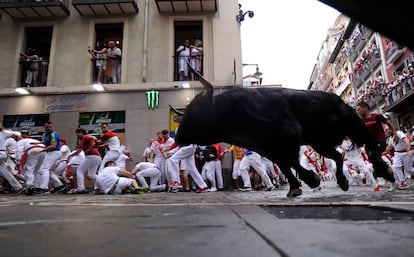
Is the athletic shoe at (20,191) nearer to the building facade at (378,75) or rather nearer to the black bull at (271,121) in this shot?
the black bull at (271,121)

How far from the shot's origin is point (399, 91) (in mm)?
25219

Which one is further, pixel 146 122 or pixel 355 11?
pixel 146 122

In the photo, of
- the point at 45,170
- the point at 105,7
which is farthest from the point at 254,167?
the point at 105,7

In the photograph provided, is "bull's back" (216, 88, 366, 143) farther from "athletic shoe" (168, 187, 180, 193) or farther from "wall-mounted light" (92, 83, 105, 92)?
"wall-mounted light" (92, 83, 105, 92)

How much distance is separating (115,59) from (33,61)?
13.2ft

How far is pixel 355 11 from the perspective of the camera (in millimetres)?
1064

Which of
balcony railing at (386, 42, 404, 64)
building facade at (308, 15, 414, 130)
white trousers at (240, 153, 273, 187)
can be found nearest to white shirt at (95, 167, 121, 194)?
white trousers at (240, 153, 273, 187)

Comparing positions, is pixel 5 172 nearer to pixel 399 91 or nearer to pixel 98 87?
pixel 98 87

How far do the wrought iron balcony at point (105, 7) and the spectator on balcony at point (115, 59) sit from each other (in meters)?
1.63

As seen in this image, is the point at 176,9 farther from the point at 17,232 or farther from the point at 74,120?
the point at 17,232

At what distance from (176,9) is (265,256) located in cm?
1626

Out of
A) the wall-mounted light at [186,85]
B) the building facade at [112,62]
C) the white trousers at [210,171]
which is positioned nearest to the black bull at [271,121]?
the white trousers at [210,171]

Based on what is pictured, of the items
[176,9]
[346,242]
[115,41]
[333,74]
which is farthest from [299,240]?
[333,74]

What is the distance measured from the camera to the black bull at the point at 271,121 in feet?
15.7
